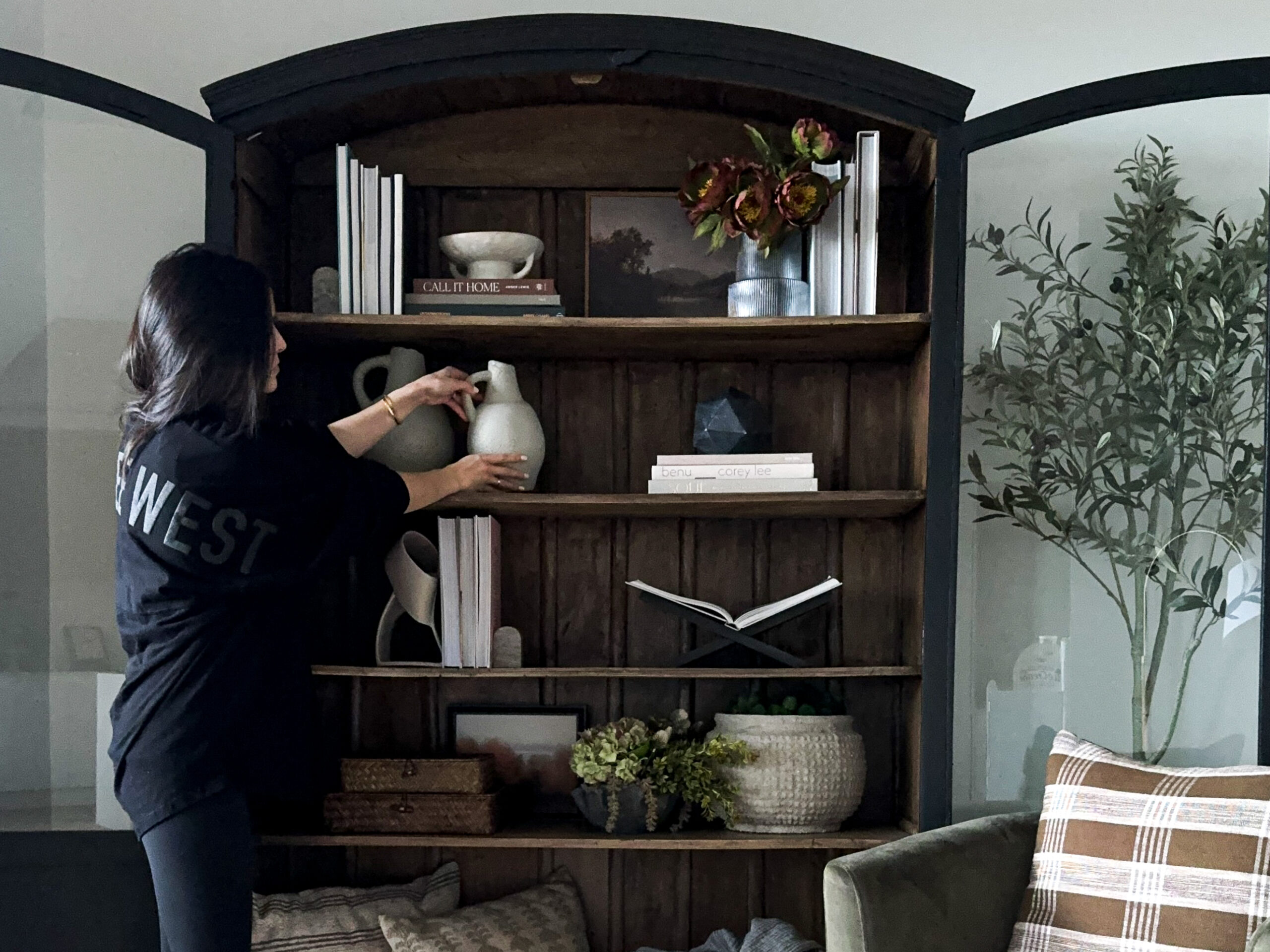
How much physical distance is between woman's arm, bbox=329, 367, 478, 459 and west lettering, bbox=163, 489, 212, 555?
38 centimetres

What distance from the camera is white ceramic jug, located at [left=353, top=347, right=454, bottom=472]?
2.46 m

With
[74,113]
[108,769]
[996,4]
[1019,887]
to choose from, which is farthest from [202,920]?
[996,4]

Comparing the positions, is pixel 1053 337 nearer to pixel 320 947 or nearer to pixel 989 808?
pixel 989 808

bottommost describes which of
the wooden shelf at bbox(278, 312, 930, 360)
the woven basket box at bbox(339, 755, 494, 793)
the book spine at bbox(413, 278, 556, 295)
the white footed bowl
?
the woven basket box at bbox(339, 755, 494, 793)

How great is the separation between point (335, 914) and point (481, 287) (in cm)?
128

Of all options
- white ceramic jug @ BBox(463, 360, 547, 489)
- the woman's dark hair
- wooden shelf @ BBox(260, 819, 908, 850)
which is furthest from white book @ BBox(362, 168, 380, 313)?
wooden shelf @ BBox(260, 819, 908, 850)

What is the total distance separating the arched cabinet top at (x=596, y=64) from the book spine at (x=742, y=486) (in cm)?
71

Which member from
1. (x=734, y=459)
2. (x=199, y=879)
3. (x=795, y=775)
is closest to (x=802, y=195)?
(x=734, y=459)

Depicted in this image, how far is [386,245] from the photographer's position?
2.40 m

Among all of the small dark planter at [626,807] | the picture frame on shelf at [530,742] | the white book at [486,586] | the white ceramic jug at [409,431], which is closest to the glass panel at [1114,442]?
the small dark planter at [626,807]

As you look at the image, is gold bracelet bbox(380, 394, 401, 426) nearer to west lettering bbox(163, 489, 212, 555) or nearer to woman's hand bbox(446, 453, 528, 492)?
woman's hand bbox(446, 453, 528, 492)

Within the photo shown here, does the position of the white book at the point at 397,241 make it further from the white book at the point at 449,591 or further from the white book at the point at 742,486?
the white book at the point at 742,486

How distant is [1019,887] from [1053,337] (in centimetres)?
99

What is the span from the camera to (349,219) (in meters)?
2.40
